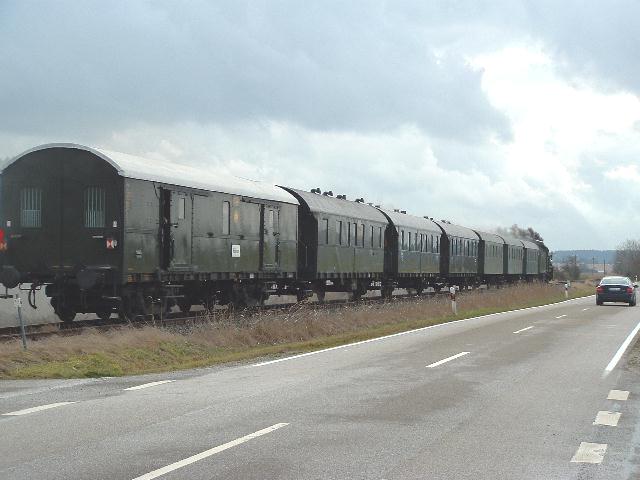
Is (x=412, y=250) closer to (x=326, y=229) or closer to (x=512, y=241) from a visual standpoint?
(x=326, y=229)

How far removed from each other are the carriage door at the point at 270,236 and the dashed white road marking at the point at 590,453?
57.0 feet

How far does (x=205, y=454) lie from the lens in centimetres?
723

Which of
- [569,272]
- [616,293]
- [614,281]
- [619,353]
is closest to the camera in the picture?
[619,353]

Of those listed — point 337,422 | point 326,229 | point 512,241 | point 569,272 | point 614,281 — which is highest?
point 512,241

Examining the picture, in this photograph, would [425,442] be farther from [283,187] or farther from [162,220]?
[283,187]

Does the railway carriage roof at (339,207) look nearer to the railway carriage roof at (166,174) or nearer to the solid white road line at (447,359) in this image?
the railway carriage roof at (166,174)

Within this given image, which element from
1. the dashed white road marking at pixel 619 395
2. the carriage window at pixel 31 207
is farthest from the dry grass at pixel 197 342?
the dashed white road marking at pixel 619 395

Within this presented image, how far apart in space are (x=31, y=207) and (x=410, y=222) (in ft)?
77.4

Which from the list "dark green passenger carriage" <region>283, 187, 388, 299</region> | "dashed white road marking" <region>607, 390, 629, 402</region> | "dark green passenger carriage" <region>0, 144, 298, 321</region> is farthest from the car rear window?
"dashed white road marking" <region>607, 390, 629, 402</region>

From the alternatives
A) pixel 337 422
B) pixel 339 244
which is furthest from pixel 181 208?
pixel 337 422

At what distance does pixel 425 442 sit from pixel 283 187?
21.3 meters

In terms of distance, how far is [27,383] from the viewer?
1176 centimetres

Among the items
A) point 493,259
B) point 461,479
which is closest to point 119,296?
point 461,479

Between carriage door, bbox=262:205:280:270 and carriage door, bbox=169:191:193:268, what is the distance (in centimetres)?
442
